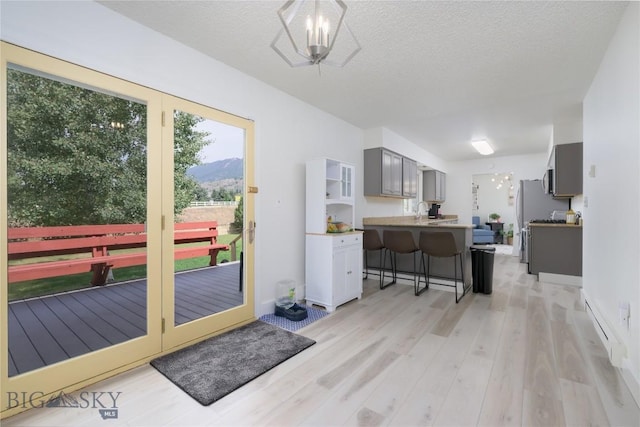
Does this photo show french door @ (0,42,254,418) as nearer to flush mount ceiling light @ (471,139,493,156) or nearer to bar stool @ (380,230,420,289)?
bar stool @ (380,230,420,289)

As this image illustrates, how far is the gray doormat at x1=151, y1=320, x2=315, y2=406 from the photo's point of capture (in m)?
2.00

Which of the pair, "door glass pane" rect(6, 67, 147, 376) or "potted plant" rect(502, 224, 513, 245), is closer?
"door glass pane" rect(6, 67, 147, 376)

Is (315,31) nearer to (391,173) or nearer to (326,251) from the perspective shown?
(326,251)

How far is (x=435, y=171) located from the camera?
8.06 m

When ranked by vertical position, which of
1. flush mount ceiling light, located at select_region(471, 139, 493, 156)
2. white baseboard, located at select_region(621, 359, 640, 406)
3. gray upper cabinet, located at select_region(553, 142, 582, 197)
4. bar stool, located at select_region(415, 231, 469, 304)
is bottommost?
white baseboard, located at select_region(621, 359, 640, 406)

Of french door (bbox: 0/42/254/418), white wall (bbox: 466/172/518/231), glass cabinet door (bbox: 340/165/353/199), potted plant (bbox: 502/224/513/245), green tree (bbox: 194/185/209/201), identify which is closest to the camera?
french door (bbox: 0/42/254/418)

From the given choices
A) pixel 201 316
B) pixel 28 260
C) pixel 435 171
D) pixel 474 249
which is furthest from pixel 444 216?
pixel 28 260

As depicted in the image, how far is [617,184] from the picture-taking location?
2318mm

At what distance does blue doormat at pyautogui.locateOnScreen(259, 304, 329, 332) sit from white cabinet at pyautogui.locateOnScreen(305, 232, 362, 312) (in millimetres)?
153

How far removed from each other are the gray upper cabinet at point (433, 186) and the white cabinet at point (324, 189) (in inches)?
181

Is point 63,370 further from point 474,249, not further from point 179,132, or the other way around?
point 474,249

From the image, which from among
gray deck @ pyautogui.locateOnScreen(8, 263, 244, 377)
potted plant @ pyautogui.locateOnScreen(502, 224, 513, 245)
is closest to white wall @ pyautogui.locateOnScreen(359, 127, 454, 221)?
gray deck @ pyautogui.locateOnScreen(8, 263, 244, 377)

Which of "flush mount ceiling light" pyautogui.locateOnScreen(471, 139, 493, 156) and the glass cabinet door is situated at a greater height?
"flush mount ceiling light" pyautogui.locateOnScreen(471, 139, 493, 156)

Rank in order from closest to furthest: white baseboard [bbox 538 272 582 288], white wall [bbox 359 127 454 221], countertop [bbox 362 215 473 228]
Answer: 1. countertop [bbox 362 215 473 228]
2. white baseboard [bbox 538 272 582 288]
3. white wall [bbox 359 127 454 221]
